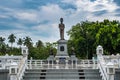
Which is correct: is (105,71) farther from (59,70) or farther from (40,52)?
(40,52)

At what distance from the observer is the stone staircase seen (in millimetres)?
20141

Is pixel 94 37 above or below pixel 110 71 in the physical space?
above


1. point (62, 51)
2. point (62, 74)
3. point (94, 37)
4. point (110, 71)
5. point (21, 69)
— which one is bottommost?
point (62, 74)

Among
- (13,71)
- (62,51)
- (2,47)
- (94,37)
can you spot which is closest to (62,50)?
(62,51)

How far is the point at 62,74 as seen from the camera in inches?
818

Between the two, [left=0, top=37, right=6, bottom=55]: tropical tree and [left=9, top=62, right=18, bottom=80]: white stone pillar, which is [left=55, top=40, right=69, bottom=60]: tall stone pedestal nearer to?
[left=9, top=62, right=18, bottom=80]: white stone pillar

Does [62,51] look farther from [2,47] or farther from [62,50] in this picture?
[2,47]

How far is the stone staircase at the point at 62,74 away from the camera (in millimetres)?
20141

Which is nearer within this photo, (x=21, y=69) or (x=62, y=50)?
(x=21, y=69)

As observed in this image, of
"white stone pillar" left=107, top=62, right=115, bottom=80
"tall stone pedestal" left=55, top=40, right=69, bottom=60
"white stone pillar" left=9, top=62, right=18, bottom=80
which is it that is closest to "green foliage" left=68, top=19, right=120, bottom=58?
"tall stone pedestal" left=55, top=40, right=69, bottom=60

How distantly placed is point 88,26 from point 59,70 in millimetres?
34399

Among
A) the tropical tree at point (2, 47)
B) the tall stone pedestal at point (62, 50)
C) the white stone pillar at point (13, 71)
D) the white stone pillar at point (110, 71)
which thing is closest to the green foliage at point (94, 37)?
the tall stone pedestal at point (62, 50)

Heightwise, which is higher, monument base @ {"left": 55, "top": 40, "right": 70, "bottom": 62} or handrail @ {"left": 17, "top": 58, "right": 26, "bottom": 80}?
monument base @ {"left": 55, "top": 40, "right": 70, "bottom": 62}

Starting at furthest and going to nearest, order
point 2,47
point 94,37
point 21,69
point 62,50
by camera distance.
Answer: point 2,47 < point 94,37 < point 62,50 < point 21,69
